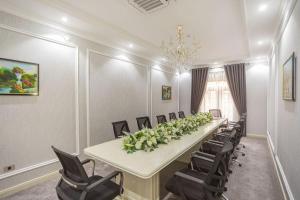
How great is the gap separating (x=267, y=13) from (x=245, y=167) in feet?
9.14

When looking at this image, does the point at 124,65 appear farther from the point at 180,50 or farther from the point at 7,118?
the point at 7,118

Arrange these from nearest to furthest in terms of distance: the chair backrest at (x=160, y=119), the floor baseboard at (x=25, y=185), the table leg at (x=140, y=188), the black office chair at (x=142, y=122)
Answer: the table leg at (x=140, y=188) → the floor baseboard at (x=25, y=185) → the black office chair at (x=142, y=122) → the chair backrest at (x=160, y=119)

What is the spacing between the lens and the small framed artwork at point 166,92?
20.0ft

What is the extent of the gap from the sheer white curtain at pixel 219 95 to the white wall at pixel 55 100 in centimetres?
361

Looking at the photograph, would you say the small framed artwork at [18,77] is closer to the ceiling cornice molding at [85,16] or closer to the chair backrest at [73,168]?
the ceiling cornice molding at [85,16]

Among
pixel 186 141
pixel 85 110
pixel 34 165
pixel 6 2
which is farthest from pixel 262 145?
pixel 6 2

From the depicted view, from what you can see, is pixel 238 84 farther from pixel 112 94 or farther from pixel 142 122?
pixel 112 94

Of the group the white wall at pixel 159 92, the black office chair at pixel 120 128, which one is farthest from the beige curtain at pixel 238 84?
the black office chair at pixel 120 128

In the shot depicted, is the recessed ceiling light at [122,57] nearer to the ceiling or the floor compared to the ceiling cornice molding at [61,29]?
nearer to the floor

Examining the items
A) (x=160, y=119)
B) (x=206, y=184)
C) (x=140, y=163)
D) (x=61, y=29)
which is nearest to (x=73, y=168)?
(x=140, y=163)

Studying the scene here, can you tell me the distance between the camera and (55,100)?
2.92m

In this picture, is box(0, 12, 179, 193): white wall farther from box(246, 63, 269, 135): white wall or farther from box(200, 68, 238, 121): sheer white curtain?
box(246, 63, 269, 135): white wall

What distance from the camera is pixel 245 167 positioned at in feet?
10.6

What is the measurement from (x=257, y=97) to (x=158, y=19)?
4.77 m
